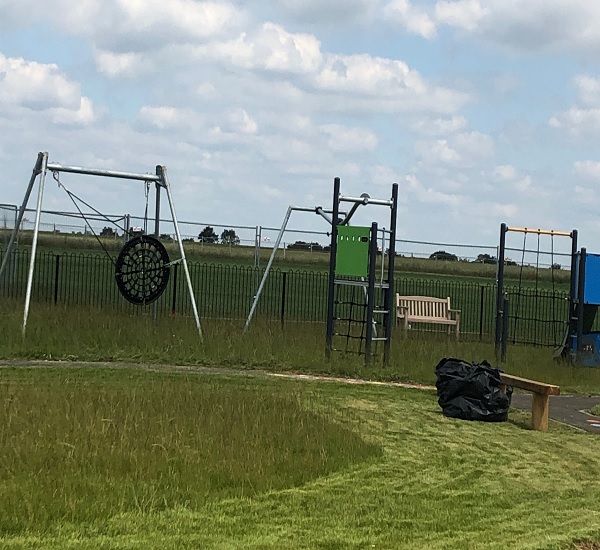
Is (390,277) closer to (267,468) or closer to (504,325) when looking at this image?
(504,325)

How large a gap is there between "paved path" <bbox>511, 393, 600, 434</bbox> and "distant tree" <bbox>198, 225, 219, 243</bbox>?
546 inches

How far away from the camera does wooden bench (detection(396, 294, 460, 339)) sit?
998 inches

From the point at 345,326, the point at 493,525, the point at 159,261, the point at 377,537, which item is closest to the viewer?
the point at 377,537

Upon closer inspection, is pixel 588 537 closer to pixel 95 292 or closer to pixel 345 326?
pixel 345 326

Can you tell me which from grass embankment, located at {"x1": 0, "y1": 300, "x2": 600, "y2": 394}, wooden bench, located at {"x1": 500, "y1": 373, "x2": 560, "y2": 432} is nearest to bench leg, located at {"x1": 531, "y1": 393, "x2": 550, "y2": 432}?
wooden bench, located at {"x1": 500, "y1": 373, "x2": 560, "y2": 432}

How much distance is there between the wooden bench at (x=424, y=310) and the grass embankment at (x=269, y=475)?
12.7 m

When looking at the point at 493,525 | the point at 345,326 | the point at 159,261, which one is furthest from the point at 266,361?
the point at 493,525

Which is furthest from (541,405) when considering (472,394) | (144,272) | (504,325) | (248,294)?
(248,294)

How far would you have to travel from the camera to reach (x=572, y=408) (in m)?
14.8

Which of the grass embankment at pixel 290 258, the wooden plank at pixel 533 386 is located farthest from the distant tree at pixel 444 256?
the wooden plank at pixel 533 386

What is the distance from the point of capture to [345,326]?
24.2m

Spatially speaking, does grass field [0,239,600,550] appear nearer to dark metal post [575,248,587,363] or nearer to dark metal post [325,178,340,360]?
dark metal post [325,178,340,360]

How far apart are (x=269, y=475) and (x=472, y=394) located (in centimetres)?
494

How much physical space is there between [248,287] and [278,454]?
3379cm
